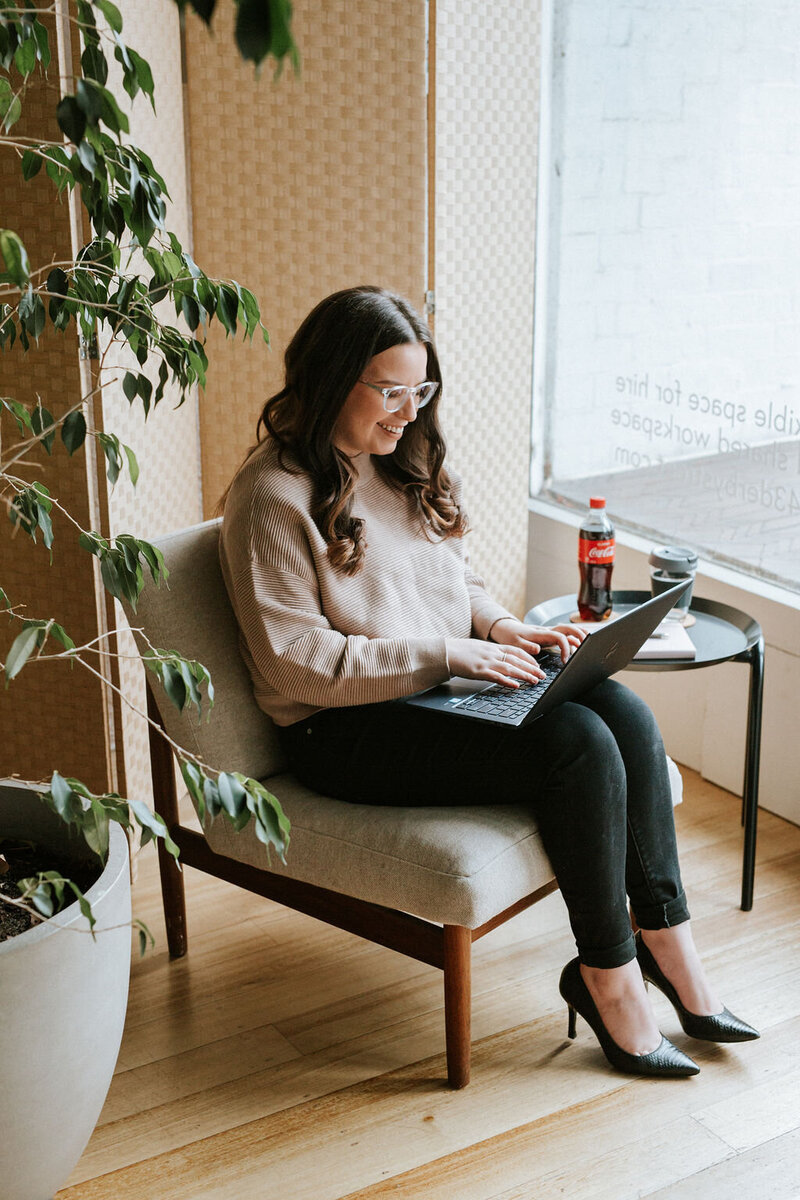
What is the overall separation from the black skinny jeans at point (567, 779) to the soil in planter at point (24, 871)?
16.7 inches

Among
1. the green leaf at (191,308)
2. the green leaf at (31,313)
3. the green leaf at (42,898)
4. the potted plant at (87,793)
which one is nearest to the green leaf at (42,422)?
the potted plant at (87,793)

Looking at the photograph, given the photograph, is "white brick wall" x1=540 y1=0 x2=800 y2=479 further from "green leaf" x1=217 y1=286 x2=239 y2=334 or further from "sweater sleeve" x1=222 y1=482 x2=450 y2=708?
"green leaf" x1=217 y1=286 x2=239 y2=334

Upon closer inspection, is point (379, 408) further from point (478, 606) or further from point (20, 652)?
point (20, 652)

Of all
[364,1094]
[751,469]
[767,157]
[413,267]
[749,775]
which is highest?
[767,157]

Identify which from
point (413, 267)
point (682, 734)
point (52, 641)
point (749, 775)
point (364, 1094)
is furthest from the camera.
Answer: point (682, 734)

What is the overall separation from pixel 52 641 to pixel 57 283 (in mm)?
1098

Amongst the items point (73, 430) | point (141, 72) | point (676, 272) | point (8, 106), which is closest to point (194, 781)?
point (73, 430)

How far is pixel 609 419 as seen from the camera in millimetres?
3102

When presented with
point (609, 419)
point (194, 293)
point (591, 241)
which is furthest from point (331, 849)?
point (591, 241)

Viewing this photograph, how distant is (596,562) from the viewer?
94.2 inches

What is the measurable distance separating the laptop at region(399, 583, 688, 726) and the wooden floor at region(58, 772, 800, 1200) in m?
0.59

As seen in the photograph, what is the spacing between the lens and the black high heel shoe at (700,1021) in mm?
1979

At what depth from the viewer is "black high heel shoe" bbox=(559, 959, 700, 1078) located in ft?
6.31

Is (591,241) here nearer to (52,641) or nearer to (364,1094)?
(52,641)
